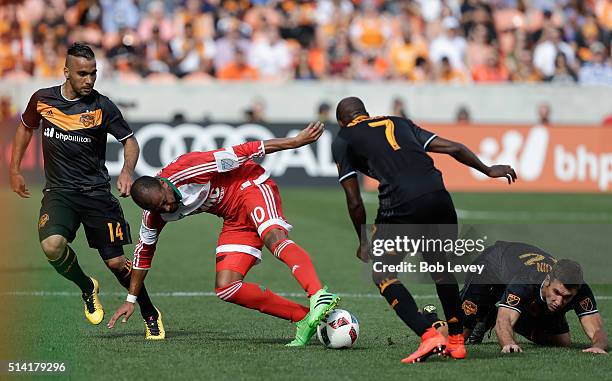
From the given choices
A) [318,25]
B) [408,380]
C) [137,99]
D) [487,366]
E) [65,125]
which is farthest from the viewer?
[318,25]

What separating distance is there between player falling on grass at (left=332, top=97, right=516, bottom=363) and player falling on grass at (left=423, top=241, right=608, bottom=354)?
419mm

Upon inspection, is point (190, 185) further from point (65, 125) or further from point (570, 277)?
point (570, 277)

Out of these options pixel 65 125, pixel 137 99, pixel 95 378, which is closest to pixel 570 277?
pixel 95 378

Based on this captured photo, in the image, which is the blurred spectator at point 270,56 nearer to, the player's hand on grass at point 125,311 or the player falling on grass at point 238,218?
the player falling on grass at point 238,218

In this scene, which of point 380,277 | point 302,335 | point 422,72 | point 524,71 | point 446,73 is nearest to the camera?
point 380,277

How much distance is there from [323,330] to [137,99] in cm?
1740

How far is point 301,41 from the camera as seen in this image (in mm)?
26594

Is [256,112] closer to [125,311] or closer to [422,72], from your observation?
[422,72]

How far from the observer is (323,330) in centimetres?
848

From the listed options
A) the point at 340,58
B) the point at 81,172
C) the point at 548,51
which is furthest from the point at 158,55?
the point at 81,172

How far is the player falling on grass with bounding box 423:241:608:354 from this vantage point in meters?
8.12

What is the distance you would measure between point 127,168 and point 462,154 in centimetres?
279

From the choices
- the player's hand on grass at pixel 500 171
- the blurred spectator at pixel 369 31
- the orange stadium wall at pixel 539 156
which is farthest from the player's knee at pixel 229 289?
the blurred spectator at pixel 369 31

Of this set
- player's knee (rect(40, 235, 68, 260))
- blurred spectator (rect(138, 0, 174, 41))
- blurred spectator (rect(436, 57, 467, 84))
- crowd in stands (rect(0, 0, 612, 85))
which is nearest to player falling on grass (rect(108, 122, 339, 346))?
player's knee (rect(40, 235, 68, 260))
